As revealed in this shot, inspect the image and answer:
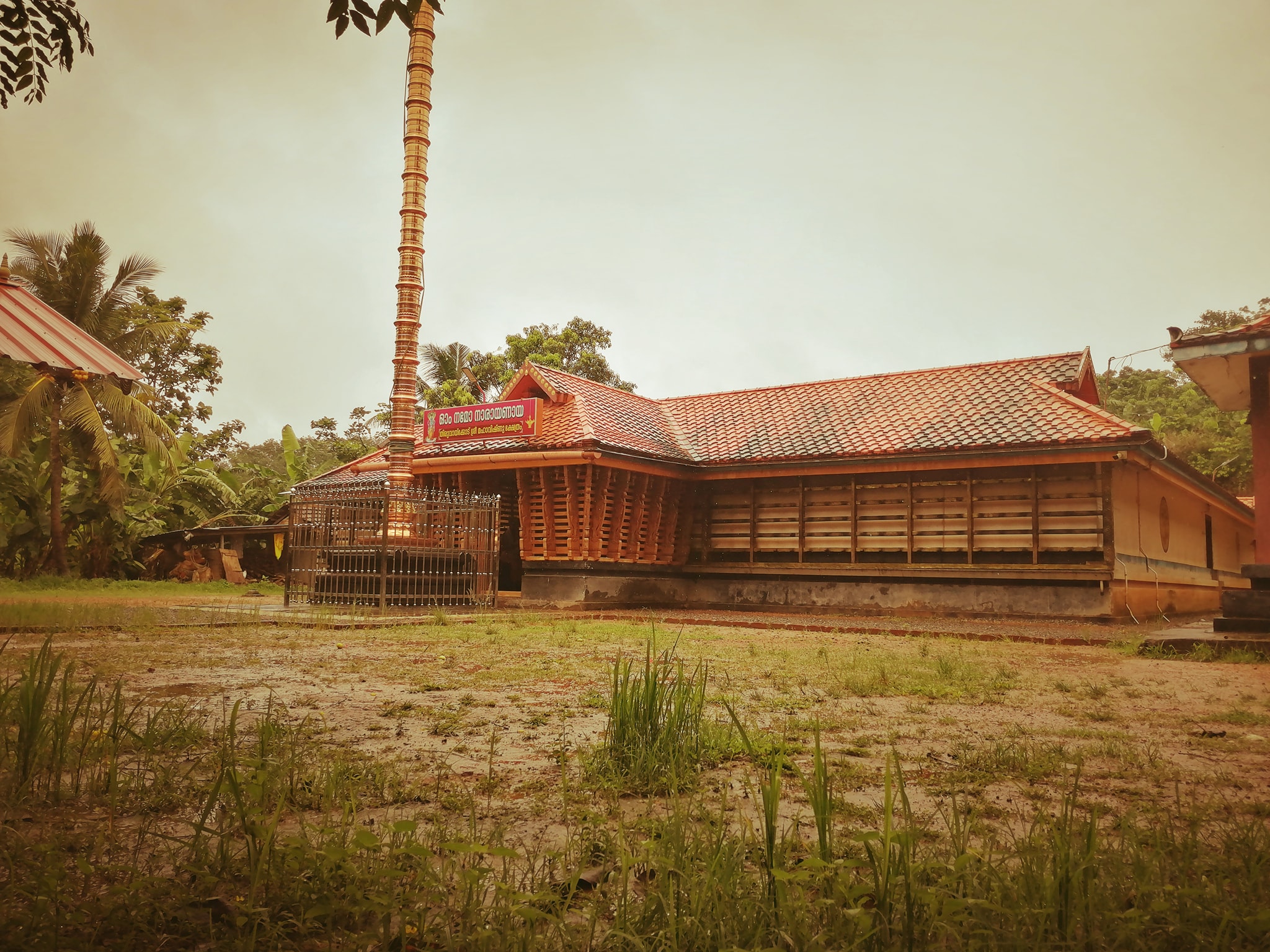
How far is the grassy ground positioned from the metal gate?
7.61 metres

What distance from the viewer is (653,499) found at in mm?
18453

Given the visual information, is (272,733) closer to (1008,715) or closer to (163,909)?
(163,909)

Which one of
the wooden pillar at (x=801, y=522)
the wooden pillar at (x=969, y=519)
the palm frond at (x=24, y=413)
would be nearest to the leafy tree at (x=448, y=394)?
the palm frond at (x=24, y=413)

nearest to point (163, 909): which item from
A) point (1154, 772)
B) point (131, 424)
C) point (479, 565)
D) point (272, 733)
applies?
point (272, 733)

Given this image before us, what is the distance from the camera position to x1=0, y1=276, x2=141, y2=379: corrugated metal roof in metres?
5.38

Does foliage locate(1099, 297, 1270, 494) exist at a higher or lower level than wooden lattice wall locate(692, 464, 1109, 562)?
higher

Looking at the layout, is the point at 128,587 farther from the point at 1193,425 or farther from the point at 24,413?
the point at 1193,425

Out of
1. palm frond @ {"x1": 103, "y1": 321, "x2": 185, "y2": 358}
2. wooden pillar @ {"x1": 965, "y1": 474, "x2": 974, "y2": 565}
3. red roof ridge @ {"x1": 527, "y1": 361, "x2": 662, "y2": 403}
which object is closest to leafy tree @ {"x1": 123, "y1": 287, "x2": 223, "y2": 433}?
palm frond @ {"x1": 103, "y1": 321, "x2": 185, "y2": 358}

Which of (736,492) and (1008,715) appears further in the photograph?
(736,492)

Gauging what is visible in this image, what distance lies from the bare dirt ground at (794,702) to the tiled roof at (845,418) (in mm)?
5951

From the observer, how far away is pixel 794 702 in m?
5.31

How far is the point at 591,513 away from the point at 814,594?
15.9ft

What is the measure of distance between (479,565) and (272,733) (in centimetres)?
1175

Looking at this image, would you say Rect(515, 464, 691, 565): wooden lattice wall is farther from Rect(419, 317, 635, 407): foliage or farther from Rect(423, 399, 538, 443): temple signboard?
Rect(419, 317, 635, 407): foliage
